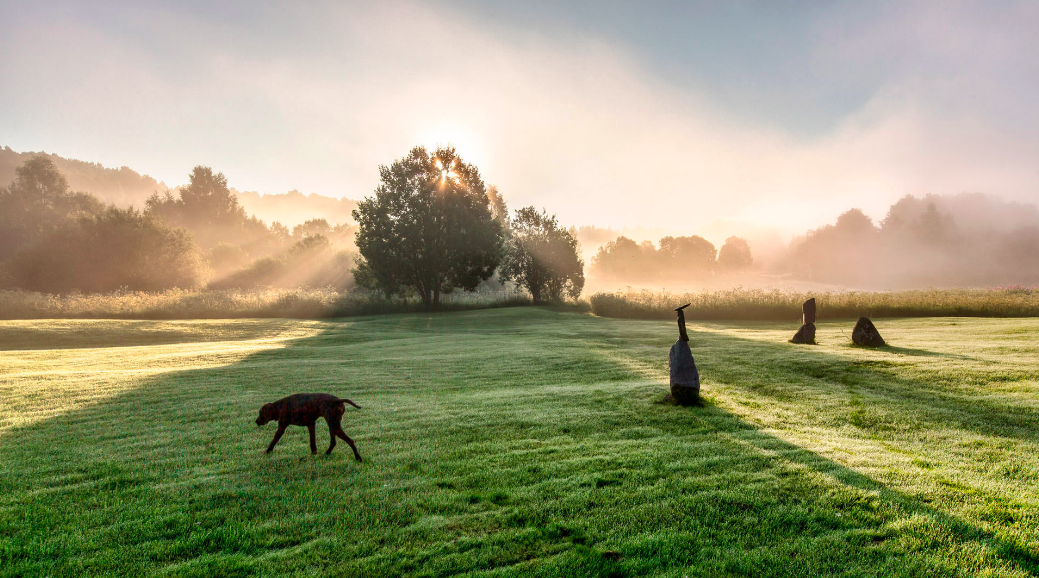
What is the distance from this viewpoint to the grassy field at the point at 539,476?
306 centimetres

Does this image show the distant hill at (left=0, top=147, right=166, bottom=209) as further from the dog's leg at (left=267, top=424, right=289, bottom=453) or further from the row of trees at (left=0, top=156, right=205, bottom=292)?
the dog's leg at (left=267, top=424, right=289, bottom=453)

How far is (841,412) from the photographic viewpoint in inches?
274

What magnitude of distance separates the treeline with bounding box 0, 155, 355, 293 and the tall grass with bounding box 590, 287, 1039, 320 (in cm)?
3612

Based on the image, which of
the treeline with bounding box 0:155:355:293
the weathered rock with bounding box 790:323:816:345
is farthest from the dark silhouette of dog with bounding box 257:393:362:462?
the treeline with bounding box 0:155:355:293

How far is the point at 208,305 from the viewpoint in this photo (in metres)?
28.4

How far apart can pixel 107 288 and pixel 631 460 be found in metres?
53.7

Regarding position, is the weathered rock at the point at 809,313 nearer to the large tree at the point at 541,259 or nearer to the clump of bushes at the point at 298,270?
the large tree at the point at 541,259

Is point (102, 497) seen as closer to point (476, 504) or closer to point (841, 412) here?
point (476, 504)

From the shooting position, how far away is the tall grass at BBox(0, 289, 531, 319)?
24922 mm

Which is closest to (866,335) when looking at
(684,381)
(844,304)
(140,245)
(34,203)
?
(684,381)

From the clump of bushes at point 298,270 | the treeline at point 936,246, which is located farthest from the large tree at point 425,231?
the treeline at point 936,246

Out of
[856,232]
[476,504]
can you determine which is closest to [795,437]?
[476,504]

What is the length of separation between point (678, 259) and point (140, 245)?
3515 inches

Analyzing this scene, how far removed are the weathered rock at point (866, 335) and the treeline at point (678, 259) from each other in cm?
8331
